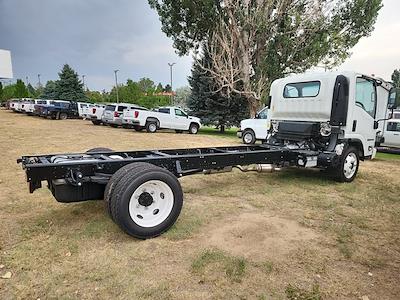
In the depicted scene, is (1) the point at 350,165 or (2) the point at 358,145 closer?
(1) the point at 350,165

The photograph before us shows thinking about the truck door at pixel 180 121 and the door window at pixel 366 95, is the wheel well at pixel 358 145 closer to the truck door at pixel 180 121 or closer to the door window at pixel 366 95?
the door window at pixel 366 95

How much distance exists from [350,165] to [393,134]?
8380 mm

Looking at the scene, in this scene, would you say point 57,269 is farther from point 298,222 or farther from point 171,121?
point 171,121

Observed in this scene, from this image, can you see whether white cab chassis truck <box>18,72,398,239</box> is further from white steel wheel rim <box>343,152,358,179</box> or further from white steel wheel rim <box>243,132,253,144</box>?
white steel wheel rim <box>243,132,253,144</box>

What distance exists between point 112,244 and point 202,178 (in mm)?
3677

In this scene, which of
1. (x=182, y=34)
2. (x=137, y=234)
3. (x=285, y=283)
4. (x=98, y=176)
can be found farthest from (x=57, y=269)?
(x=182, y=34)

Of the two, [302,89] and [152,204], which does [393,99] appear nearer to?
[302,89]

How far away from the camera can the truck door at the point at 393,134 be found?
1348cm

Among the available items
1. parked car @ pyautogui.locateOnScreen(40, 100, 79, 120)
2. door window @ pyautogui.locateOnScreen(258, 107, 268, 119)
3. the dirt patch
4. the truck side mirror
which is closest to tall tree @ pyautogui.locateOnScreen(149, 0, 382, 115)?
door window @ pyautogui.locateOnScreen(258, 107, 268, 119)

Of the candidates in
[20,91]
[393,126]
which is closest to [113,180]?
[393,126]

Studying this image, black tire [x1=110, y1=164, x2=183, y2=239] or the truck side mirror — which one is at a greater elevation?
the truck side mirror

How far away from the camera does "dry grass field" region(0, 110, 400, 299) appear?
2.84 meters

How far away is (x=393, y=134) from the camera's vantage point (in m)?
13.6

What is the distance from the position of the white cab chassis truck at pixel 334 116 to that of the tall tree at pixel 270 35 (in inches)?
461
